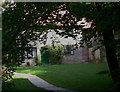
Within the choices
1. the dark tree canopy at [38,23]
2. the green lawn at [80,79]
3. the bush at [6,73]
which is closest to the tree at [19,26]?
the dark tree canopy at [38,23]

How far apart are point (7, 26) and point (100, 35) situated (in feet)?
10.3

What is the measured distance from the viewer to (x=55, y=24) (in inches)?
509

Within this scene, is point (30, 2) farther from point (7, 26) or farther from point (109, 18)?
point (109, 18)

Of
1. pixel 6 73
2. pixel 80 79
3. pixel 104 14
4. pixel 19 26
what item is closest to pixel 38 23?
pixel 19 26

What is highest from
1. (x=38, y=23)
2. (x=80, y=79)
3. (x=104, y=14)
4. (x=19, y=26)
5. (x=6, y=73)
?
(x=38, y=23)

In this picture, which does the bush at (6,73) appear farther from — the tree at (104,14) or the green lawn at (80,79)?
the tree at (104,14)

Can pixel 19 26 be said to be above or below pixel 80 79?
Result: above

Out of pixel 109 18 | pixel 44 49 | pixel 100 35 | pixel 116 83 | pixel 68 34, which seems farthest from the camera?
pixel 44 49

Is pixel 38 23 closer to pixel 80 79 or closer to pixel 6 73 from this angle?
pixel 6 73

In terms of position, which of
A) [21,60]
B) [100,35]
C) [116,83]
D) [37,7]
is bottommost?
[116,83]

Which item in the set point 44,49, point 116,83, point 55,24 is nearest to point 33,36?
point 55,24

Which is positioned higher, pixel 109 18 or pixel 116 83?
pixel 109 18

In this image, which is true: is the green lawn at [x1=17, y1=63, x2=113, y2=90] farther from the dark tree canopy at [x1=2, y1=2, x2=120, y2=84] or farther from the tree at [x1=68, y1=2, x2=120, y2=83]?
the tree at [x1=68, y1=2, x2=120, y2=83]

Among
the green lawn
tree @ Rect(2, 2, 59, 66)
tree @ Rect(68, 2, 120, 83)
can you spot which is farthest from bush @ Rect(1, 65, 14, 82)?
tree @ Rect(68, 2, 120, 83)
